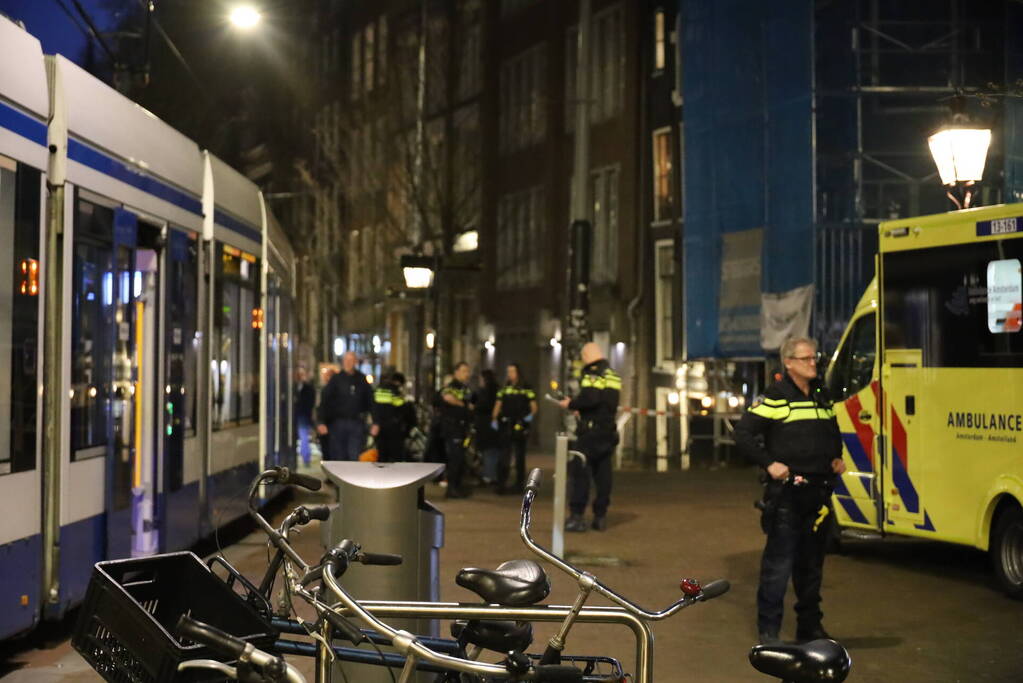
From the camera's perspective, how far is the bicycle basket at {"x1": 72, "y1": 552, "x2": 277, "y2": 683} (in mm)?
4648

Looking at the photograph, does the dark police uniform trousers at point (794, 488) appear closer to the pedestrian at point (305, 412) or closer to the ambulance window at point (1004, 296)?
the ambulance window at point (1004, 296)

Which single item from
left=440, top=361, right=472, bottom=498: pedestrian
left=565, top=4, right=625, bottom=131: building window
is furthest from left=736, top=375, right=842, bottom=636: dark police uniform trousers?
left=565, top=4, right=625, bottom=131: building window

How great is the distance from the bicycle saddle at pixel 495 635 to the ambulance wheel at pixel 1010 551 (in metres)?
7.32

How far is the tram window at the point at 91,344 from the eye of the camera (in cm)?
912

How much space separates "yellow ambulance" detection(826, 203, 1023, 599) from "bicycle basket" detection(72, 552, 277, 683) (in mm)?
7577

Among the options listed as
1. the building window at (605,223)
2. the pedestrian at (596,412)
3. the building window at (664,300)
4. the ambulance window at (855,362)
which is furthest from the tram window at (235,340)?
the building window at (605,223)

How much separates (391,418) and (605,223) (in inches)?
587

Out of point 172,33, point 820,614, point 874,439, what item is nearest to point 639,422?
point 172,33

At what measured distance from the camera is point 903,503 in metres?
13.0

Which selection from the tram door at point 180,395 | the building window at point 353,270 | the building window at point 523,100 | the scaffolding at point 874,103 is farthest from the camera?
the building window at point 353,270

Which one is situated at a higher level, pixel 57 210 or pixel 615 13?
pixel 615 13

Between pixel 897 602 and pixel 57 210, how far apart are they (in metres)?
6.60

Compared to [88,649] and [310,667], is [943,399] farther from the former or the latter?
[88,649]

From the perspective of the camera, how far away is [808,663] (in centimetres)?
435
